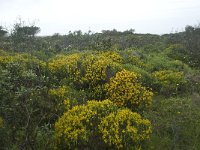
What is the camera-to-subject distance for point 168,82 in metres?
12.5

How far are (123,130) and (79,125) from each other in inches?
36.8

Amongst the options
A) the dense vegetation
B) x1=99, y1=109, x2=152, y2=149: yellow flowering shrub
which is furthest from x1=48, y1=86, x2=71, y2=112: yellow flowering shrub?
x1=99, y1=109, x2=152, y2=149: yellow flowering shrub

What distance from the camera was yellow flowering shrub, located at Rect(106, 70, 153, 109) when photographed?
978 cm

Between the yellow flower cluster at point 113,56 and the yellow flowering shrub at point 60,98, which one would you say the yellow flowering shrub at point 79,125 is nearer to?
the yellow flowering shrub at point 60,98

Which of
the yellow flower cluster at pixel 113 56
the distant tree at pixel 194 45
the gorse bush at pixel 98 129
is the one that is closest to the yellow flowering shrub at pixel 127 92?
the gorse bush at pixel 98 129

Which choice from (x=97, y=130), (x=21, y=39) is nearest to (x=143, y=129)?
(x=97, y=130)

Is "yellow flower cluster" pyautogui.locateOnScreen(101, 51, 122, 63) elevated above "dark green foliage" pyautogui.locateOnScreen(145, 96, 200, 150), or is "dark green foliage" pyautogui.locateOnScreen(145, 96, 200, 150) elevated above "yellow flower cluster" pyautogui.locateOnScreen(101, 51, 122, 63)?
"yellow flower cluster" pyautogui.locateOnScreen(101, 51, 122, 63)

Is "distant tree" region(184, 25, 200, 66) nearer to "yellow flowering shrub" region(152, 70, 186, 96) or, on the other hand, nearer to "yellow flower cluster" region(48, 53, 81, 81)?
"yellow flowering shrub" region(152, 70, 186, 96)

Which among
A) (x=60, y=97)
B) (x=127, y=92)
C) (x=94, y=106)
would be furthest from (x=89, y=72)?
(x=94, y=106)

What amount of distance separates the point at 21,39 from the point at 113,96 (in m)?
10.9

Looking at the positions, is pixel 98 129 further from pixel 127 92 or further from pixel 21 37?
pixel 21 37

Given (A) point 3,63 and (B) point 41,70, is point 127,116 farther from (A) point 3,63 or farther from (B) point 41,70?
(A) point 3,63

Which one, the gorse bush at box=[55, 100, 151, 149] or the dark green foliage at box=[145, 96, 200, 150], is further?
the dark green foliage at box=[145, 96, 200, 150]

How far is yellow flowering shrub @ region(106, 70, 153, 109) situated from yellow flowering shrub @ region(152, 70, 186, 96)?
7.53ft
